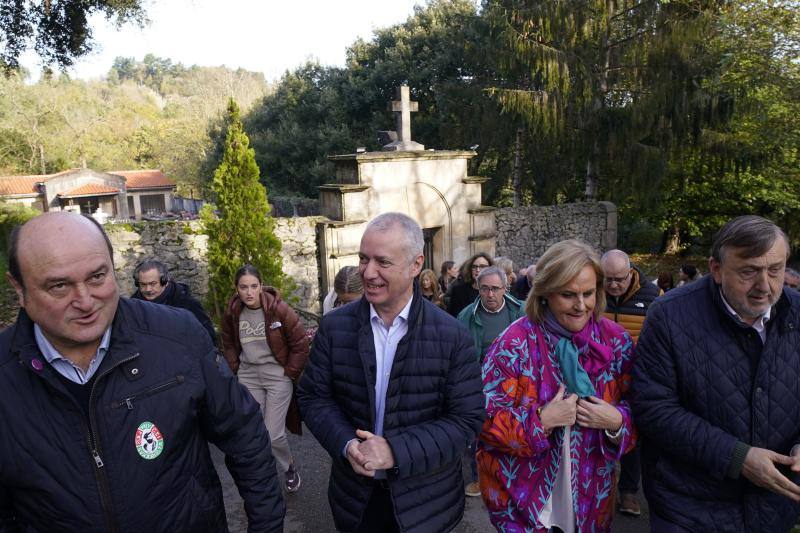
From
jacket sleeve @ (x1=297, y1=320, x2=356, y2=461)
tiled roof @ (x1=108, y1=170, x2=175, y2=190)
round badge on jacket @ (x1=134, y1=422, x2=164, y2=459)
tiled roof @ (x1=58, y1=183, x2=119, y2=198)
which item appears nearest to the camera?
round badge on jacket @ (x1=134, y1=422, x2=164, y2=459)

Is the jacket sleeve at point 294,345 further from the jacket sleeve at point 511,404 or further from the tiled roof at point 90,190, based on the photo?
the tiled roof at point 90,190

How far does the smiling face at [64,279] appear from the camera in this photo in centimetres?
170

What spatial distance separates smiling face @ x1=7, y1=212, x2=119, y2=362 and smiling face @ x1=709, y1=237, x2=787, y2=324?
241cm

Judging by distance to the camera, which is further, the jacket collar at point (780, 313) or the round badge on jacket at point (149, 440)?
the jacket collar at point (780, 313)

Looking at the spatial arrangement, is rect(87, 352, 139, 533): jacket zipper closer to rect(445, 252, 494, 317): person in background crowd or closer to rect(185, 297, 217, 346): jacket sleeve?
rect(185, 297, 217, 346): jacket sleeve

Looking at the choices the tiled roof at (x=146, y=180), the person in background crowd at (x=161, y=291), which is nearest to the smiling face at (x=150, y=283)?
the person in background crowd at (x=161, y=291)

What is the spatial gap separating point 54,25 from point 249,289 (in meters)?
7.53

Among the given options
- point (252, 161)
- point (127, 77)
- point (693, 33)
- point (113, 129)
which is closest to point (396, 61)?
point (693, 33)

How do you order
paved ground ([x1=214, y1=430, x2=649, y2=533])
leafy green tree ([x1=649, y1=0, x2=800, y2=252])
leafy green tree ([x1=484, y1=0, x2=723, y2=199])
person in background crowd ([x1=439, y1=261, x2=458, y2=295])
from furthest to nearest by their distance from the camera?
leafy green tree ([x1=484, y1=0, x2=723, y2=199])
leafy green tree ([x1=649, y1=0, x2=800, y2=252])
person in background crowd ([x1=439, y1=261, x2=458, y2=295])
paved ground ([x1=214, y1=430, x2=649, y2=533])

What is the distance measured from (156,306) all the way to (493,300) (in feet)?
9.71

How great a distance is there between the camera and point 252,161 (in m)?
8.77

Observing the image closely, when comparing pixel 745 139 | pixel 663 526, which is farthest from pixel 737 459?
pixel 745 139

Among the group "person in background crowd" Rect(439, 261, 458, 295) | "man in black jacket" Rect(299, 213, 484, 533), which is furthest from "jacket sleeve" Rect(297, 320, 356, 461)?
"person in background crowd" Rect(439, 261, 458, 295)

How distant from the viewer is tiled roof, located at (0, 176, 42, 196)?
114 ft
